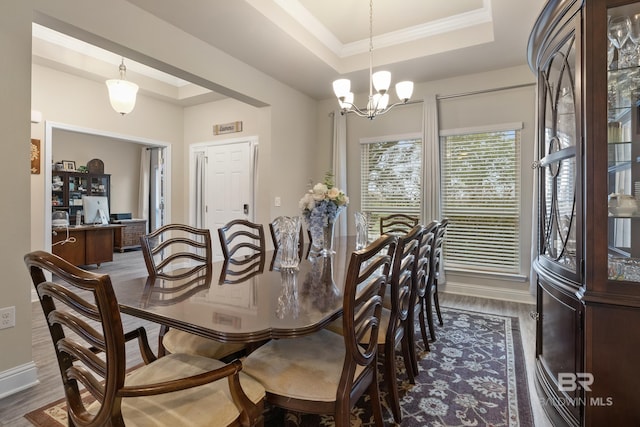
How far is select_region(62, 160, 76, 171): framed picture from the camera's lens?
24.8ft

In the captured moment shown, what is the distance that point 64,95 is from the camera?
14.4 feet

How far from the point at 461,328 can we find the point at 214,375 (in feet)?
8.88

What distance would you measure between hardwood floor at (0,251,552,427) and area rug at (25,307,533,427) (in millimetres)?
54

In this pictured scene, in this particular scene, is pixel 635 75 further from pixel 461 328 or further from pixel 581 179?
pixel 461 328

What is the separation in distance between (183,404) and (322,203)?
155 cm

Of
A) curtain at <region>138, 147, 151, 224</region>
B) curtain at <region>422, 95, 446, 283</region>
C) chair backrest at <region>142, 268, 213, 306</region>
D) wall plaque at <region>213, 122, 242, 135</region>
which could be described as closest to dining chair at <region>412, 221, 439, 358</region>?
chair backrest at <region>142, 268, 213, 306</region>

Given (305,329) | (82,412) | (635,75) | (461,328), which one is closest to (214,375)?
(305,329)

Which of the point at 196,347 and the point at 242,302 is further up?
the point at 242,302

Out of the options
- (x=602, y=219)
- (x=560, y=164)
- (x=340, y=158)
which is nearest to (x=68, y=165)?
(x=340, y=158)

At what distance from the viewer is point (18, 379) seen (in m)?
2.07

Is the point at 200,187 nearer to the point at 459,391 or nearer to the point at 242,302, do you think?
the point at 242,302

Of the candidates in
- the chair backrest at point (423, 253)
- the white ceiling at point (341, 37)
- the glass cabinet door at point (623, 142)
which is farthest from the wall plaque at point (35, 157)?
the glass cabinet door at point (623, 142)

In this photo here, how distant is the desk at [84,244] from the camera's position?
5.47 m

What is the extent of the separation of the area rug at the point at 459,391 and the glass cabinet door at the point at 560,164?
85cm
